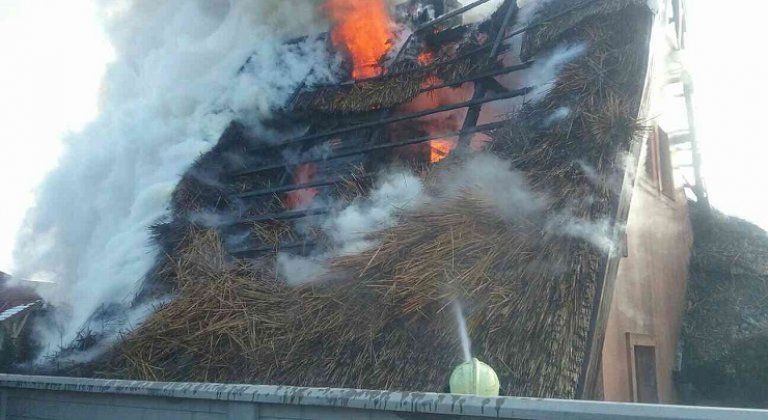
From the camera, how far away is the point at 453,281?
16.6ft

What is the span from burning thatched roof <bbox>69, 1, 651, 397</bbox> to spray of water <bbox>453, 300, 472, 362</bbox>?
54 mm

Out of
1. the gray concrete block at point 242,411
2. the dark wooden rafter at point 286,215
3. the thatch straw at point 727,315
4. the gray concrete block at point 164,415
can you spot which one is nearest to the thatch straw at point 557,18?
the dark wooden rafter at point 286,215

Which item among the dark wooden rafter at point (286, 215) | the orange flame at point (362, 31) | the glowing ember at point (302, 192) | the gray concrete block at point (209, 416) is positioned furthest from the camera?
the orange flame at point (362, 31)

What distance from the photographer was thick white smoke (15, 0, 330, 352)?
8703mm

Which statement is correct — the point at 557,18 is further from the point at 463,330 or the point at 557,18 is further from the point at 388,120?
the point at 463,330

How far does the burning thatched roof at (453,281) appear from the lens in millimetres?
4703

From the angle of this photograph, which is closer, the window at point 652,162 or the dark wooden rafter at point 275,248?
the dark wooden rafter at point 275,248

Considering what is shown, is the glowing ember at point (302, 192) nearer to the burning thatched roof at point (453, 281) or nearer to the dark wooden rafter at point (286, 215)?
the dark wooden rafter at point (286, 215)

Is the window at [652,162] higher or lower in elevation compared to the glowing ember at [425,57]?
lower

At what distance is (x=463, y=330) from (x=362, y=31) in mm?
6801

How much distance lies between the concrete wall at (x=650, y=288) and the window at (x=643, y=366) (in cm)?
9

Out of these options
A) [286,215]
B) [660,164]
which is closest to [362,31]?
[286,215]

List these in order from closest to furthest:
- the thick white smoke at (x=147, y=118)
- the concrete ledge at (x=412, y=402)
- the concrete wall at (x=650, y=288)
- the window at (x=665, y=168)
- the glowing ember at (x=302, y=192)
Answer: the concrete ledge at (x=412, y=402), the concrete wall at (x=650, y=288), the glowing ember at (x=302, y=192), the window at (x=665, y=168), the thick white smoke at (x=147, y=118)

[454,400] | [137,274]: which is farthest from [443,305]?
[137,274]
